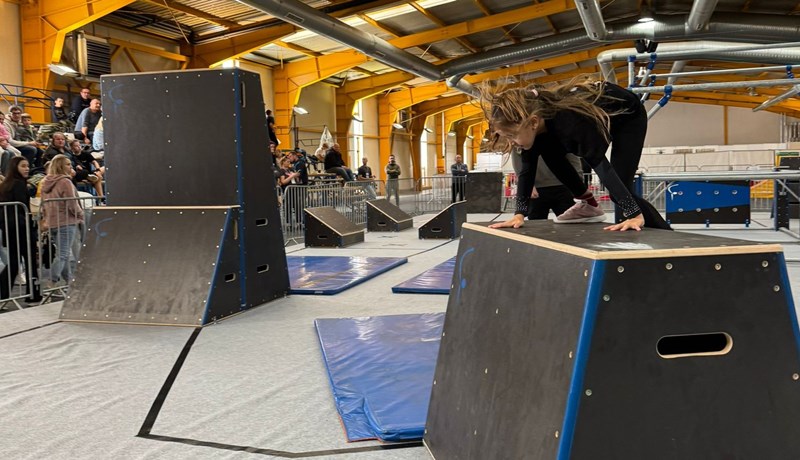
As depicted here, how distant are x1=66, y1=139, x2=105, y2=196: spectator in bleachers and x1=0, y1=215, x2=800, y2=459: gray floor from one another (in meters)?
3.97

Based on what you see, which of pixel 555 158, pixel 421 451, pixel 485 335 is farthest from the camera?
pixel 555 158

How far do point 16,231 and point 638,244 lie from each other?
18.7 feet

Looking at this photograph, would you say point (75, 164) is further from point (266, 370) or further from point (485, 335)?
point (485, 335)

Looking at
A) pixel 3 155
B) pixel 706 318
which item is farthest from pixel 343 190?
pixel 706 318

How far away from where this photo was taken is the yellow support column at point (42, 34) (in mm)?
12180

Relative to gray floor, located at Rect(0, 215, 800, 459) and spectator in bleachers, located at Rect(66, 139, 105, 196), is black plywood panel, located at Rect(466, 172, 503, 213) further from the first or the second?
gray floor, located at Rect(0, 215, 800, 459)

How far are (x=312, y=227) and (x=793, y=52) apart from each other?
9.74 metres

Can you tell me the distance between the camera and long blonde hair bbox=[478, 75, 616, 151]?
2.58 metres

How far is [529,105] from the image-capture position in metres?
2.60

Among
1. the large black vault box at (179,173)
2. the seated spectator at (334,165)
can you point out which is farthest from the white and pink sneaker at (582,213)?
the seated spectator at (334,165)

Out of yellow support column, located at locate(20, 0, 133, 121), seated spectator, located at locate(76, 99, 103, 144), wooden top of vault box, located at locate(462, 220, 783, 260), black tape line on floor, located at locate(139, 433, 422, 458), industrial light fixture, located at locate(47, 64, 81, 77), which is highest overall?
yellow support column, located at locate(20, 0, 133, 121)

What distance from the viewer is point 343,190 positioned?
1302 cm

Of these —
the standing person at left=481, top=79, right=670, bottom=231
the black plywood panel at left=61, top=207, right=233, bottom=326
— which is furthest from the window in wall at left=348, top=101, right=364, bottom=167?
the standing person at left=481, top=79, right=670, bottom=231

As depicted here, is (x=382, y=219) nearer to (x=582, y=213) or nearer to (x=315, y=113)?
(x=582, y=213)
